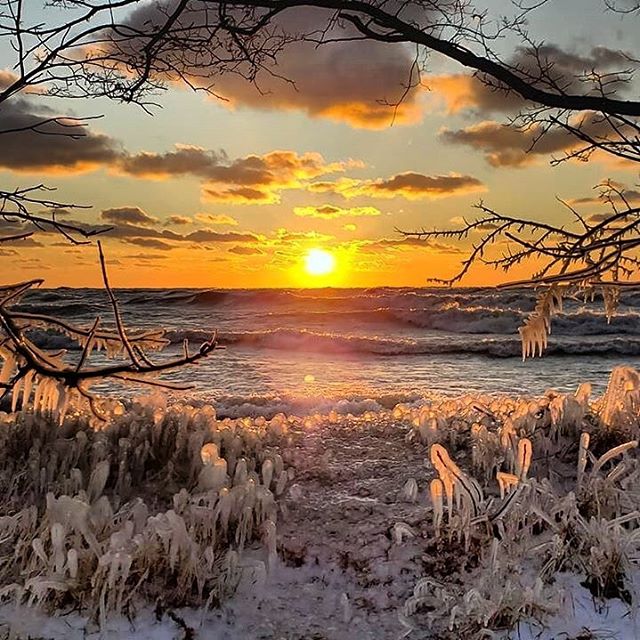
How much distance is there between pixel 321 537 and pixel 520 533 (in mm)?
1045

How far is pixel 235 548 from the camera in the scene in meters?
3.64

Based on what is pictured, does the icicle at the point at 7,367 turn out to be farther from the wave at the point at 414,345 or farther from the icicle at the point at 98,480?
the wave at the point at 414,345

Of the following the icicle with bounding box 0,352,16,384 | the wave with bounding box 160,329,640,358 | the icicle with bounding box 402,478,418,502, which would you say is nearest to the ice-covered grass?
the icicle with bounding box 402,478,418,502

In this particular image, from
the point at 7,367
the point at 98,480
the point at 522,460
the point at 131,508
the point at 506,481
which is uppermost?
the point at 7,367

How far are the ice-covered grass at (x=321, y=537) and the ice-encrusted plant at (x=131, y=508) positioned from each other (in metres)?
0.01

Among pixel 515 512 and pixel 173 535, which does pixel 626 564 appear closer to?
pixel 515 512

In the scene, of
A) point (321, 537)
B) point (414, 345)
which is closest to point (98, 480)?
point (321, 537)

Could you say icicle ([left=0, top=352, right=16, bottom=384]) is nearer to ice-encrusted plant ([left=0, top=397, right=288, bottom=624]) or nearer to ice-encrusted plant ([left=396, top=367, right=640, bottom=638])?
ice-encrusted plant ([left=0, top=397, right=288, bottom=624])

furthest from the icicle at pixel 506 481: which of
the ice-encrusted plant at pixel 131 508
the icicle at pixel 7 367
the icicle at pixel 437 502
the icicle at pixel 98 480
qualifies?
the icicle at pixel 7 367

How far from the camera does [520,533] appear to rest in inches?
137

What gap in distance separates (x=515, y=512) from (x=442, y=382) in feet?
36.4

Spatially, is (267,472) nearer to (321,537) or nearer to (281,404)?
(321,537)

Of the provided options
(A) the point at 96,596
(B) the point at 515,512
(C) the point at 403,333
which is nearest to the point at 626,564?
(B) the point at 515,512

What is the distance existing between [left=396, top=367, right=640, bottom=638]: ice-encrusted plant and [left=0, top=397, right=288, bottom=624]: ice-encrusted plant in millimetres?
905
